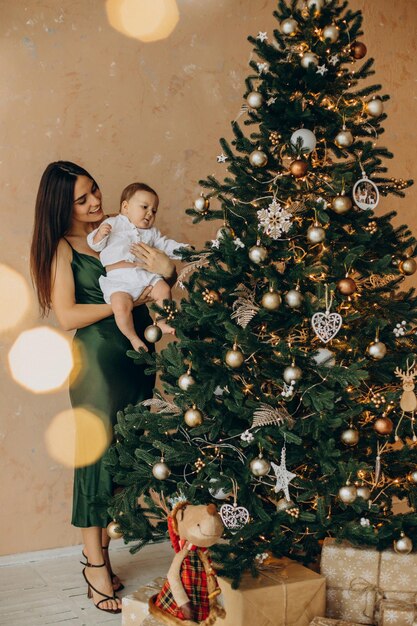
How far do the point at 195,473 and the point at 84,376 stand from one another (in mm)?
629

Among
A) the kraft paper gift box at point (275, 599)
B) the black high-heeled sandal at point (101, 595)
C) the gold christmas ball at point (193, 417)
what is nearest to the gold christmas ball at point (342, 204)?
the gold christmas ball at point (193, 417)

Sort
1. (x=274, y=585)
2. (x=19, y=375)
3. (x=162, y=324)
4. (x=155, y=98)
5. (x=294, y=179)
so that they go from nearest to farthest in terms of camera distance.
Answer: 1. (x=274, y=585)
2. (x=294, y=179)
3. (x=162, y=324)
4. (x=19, y=375)
5. (x=155, y=98)

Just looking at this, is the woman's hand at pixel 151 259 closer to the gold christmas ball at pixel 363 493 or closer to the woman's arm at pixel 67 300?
the woman's arm at pixel 67 300

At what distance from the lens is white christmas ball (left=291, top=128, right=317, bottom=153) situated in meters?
2.32

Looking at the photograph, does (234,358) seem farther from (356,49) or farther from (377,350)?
(356,49)

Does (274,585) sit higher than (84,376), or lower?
lower

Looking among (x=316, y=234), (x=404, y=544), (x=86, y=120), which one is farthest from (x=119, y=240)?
(x=404, y=544)

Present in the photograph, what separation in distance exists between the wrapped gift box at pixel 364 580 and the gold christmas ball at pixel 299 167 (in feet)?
3.91

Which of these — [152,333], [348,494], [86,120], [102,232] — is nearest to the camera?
[348,494]

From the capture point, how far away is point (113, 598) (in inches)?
108

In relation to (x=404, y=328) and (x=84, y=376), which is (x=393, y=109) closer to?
(x=404, y=328)

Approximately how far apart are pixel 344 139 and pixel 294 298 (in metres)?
0.52

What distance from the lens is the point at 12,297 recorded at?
3113mm

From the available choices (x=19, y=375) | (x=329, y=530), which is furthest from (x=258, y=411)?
(x=19, y=375)
